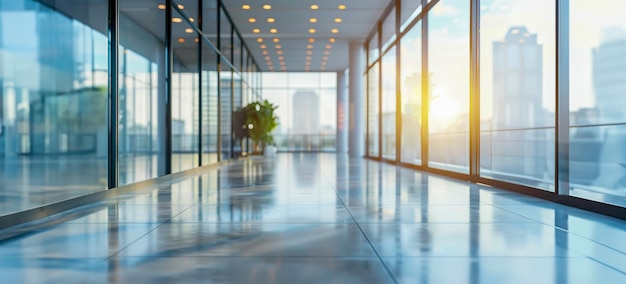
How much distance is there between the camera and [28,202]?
8680 millimetres

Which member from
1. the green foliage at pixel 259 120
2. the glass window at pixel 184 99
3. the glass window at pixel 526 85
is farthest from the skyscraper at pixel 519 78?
the glass window at pixel 184 99

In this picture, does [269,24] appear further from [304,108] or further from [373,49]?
[304,108]

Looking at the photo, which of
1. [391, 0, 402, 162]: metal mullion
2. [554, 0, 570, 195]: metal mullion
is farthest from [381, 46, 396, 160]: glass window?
[554, 0, 570, 195]: metal mullion

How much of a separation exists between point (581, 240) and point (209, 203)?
11.3 feet

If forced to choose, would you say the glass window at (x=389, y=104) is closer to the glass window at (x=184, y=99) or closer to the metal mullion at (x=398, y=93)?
the metal mullion at (x=398, y=93)

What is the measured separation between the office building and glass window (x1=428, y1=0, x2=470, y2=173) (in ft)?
0.17

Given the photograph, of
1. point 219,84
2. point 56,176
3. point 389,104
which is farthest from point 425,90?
point 56,176

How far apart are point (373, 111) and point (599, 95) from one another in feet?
72.8

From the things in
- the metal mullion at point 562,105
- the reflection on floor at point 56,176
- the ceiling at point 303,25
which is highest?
the ceiling at point 303,25

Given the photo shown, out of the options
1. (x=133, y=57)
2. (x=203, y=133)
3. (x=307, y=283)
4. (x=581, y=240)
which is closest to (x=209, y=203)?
(x=307, y=283)

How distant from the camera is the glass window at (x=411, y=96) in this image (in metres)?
12.1

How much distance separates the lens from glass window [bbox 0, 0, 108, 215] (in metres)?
12.2

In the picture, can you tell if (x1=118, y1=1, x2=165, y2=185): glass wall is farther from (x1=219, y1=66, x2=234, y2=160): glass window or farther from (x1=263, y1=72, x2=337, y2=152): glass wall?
(x1=263, y1=72, x2=337, y2=152): glass wall

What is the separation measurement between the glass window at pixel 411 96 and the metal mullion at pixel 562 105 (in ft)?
21.1
